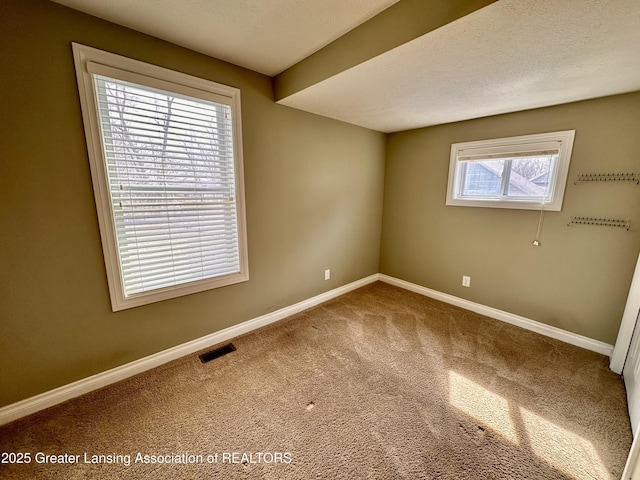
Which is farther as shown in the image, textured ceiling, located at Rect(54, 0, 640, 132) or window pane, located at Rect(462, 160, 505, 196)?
window pane, located at Rect(462, 160, 505, 196)

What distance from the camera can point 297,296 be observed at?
9.05ft

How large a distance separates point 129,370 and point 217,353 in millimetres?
595

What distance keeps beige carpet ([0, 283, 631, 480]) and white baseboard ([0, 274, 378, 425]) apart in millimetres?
58

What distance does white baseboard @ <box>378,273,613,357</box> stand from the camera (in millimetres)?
2104

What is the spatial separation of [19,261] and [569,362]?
3.85 m

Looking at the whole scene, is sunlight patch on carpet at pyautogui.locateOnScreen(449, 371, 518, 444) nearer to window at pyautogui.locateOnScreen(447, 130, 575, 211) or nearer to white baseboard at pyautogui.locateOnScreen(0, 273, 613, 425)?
white baseboard at pyautogui.locateOnScreen(0, 273, 613, 425)

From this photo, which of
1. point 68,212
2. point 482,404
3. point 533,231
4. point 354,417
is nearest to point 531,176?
point 533,231

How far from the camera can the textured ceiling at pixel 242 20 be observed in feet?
4.30

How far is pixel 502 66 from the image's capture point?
1.52 m

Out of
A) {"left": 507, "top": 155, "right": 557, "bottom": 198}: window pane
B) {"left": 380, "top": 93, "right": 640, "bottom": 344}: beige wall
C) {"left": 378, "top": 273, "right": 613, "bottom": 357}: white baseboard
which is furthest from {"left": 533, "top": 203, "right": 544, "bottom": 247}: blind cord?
{"left": 378, "top": 273, "right": 613, "bottom": 357}: white baseboard

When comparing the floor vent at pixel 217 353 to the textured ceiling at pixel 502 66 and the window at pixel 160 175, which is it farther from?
the textured ceiling at pixel 502 66

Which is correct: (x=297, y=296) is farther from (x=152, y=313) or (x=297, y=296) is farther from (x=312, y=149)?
(x=312, y=149)

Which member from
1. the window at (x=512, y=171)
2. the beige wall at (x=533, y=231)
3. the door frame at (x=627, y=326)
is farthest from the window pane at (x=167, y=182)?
the door frame at (x=627, y=326)

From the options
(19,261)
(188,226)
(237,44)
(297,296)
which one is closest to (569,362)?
(297,296)
